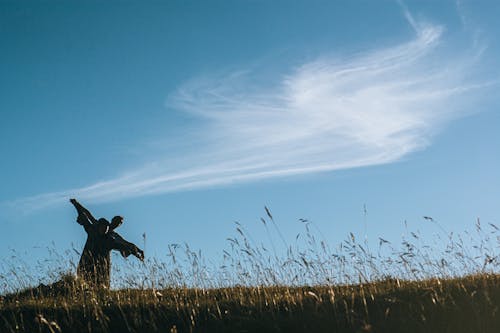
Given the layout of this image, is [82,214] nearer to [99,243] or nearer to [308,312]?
[99,243]

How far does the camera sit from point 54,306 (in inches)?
453

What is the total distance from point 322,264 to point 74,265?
7.40 metres

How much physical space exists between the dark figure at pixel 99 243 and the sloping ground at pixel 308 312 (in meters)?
5.41

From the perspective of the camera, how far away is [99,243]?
700 inches

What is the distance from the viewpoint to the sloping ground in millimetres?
8164

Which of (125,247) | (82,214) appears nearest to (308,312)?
(125,247)

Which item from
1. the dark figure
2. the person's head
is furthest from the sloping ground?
the person's head

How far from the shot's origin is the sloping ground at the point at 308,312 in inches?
321

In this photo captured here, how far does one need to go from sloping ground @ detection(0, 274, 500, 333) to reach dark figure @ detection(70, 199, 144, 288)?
5414 millimetres

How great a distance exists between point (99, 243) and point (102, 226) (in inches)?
21.4

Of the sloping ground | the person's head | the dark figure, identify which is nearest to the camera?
the sloping ground

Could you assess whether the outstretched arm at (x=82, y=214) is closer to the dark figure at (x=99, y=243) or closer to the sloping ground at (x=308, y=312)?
the dark figure at (x=99, y=243)

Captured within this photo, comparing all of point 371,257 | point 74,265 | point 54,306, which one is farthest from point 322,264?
point 74,265

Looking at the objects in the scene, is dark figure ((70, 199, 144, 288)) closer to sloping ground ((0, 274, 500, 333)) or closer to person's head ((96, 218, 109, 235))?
person's head ((96, 218, 109, 235))
